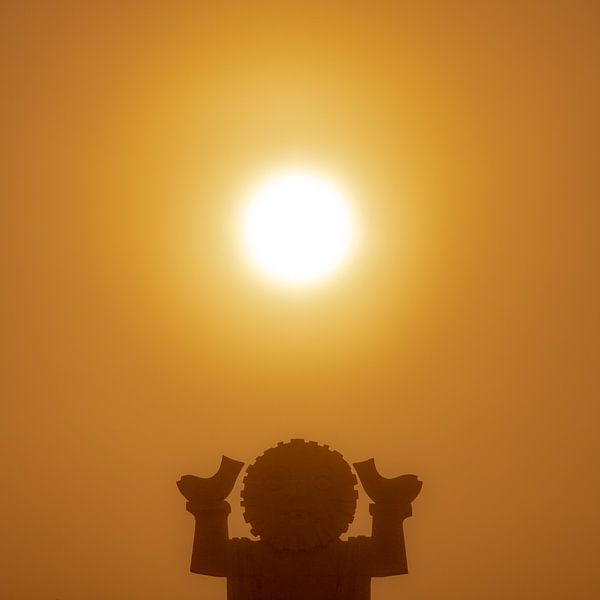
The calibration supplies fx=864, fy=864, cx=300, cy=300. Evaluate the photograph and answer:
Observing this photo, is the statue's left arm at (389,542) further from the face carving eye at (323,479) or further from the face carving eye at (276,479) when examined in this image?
the face carving eye at (276,479)

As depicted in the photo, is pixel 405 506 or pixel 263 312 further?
pixel 263 312

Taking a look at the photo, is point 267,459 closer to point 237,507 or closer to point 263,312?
point 237,507

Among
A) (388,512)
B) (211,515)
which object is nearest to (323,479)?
(388,512)

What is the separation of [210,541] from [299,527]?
1.28 feet

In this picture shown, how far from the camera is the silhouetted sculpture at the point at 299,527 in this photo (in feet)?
10.9

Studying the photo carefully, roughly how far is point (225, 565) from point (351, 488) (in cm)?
59

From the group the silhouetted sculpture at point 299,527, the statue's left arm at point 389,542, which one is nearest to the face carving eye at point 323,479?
the silhouetted sculpture at point 299,527

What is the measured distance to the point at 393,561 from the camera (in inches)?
135

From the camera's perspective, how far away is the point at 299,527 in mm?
3299

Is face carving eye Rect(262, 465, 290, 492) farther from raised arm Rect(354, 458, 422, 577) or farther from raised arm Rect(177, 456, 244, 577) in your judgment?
raised arm Rect(354, 458, 422, 577)

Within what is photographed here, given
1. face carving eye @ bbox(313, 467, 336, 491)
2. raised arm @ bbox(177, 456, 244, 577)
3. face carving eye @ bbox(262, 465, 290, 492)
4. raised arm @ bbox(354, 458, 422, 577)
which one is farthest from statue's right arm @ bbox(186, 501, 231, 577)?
raised arm @ bbox(354, 458, 422, 577)

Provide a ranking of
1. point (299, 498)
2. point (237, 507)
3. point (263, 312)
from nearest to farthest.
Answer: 1. point (299, 498)
2. point (237, 507)
3. point (263, 312)

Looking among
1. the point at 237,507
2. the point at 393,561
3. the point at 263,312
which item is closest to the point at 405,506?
the point at 393,561

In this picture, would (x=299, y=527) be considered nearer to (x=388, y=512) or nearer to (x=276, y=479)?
(x=276, y=479)
